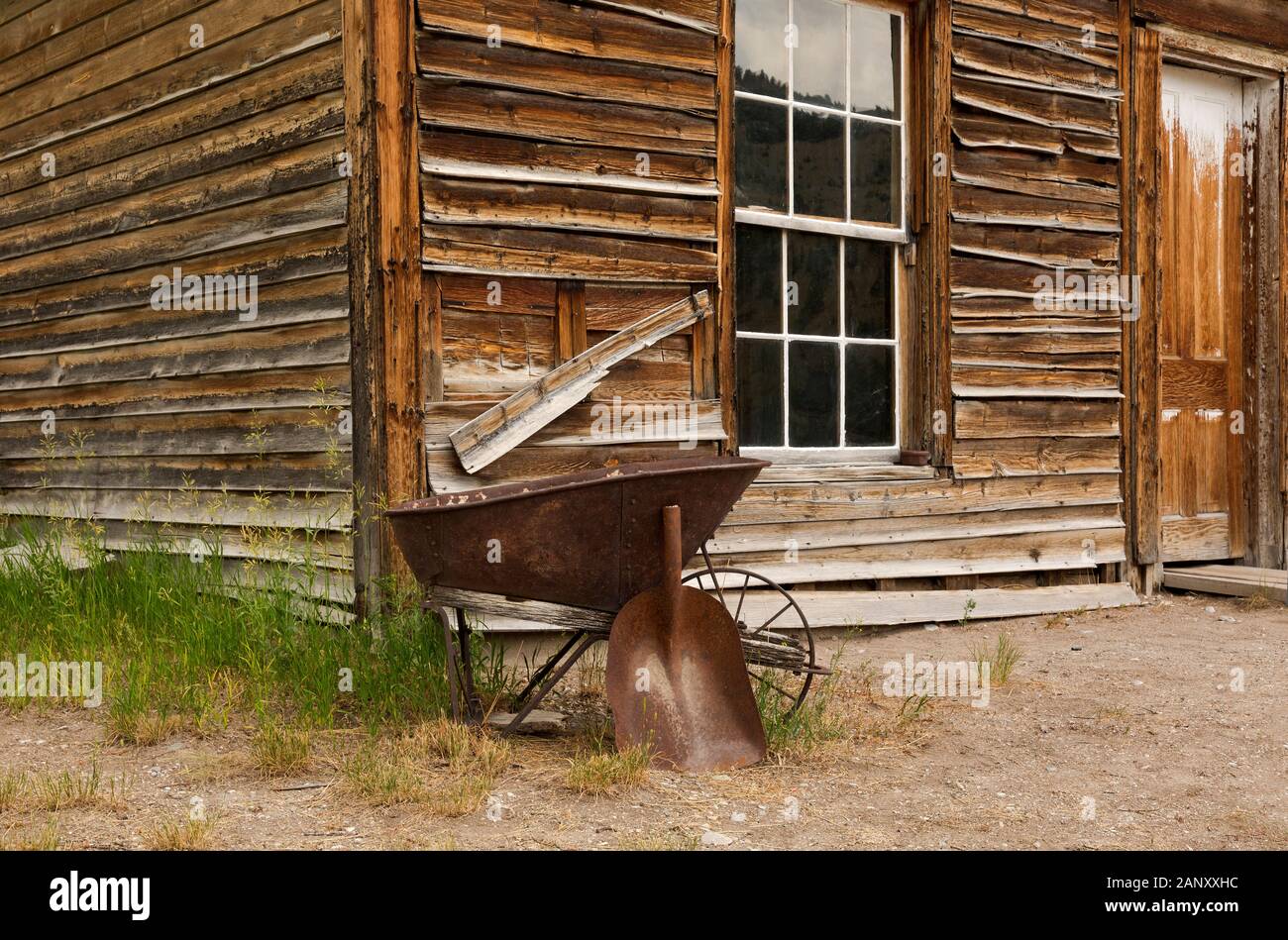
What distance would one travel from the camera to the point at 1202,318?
725 cm

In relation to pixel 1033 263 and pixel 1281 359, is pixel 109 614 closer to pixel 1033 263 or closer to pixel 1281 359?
pixel 1033 263

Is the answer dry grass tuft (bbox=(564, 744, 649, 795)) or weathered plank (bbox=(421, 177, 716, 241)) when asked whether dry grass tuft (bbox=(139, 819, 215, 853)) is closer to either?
dry grass tuft (bbox=(564, 744, 649, 795))

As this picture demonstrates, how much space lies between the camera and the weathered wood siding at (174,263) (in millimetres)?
4809

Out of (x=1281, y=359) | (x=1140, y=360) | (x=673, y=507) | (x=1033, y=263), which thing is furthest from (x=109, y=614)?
(x=1281, y=359)

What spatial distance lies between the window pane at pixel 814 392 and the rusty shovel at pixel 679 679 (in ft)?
7.15

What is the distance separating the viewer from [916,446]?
611 centimetres

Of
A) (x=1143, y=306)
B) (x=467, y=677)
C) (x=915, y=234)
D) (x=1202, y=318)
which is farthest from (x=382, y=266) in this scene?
(x=1202, y=318)

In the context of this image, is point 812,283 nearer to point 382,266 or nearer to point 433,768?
point 382,266

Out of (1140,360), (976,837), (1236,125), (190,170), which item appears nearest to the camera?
(976,837)

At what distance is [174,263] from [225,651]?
2166 mm

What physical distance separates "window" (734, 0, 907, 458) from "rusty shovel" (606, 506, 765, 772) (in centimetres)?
200

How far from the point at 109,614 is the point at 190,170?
2021mm

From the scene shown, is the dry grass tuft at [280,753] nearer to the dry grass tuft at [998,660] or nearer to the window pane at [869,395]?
the dry grass tuft at [998,660]

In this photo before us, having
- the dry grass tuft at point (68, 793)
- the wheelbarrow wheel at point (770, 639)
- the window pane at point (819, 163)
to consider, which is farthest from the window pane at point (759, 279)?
the dry grass tuft at point (68, 793)
